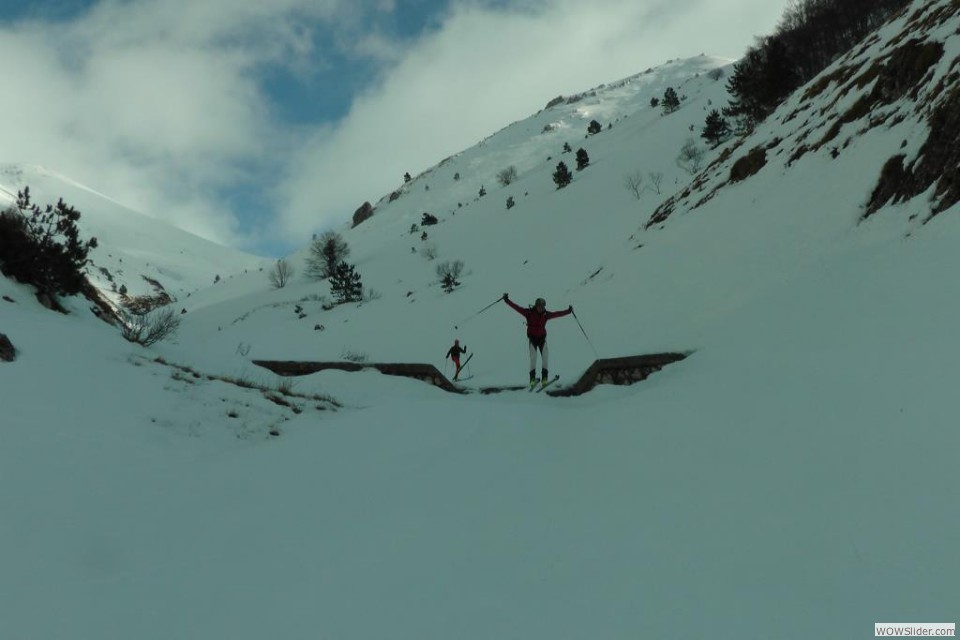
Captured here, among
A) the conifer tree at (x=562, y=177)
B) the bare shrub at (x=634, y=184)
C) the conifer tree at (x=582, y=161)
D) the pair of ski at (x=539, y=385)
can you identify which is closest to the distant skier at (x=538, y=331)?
the pair of ski at (x=539, y=385)

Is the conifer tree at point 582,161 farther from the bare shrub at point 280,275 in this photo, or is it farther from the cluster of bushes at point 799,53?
the bare shrub at point 280,275

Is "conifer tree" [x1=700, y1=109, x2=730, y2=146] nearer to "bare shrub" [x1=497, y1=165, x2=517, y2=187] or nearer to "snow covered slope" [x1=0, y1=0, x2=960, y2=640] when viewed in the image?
"snow covered slope" [x1=0, y1=0, x2=960, y2=640]

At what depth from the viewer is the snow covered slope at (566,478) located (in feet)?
7.21

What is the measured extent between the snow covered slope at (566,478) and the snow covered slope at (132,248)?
6306 centimetres

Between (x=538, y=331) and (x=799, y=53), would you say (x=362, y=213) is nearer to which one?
(x=799, y=53)

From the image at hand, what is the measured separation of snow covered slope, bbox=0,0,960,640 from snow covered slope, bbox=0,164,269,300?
207 feet

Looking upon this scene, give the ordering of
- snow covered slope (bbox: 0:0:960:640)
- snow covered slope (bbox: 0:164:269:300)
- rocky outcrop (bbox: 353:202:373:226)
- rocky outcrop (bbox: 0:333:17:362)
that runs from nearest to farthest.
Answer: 1. snow covered slope (bbox: 0:0:960:640)
2. rocky outcrop (bbox: 0:333:17:362)
3. rocky outcrop (bbox: 353:202:373:226)
4. snow covered slope (bbox: 0:164:269:300)

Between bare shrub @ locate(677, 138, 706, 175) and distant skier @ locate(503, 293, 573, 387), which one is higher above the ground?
bare shrub @ locate(677, 138, 706, 175)

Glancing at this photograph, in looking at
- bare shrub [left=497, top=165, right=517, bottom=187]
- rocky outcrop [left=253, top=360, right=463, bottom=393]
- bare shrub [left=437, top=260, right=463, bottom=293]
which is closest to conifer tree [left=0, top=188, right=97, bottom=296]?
rocky outcrop [left=253, top=360, right=463, bottom=393]

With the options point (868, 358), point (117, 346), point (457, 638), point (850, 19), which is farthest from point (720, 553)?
point (850, 19)

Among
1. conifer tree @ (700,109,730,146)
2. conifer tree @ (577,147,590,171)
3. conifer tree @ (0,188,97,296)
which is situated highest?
conifer tree @ (577,147,590,171)

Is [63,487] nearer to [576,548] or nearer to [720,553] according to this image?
[576,548]

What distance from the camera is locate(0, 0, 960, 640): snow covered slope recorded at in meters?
2.20

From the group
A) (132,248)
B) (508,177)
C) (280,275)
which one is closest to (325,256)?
(280,275)
